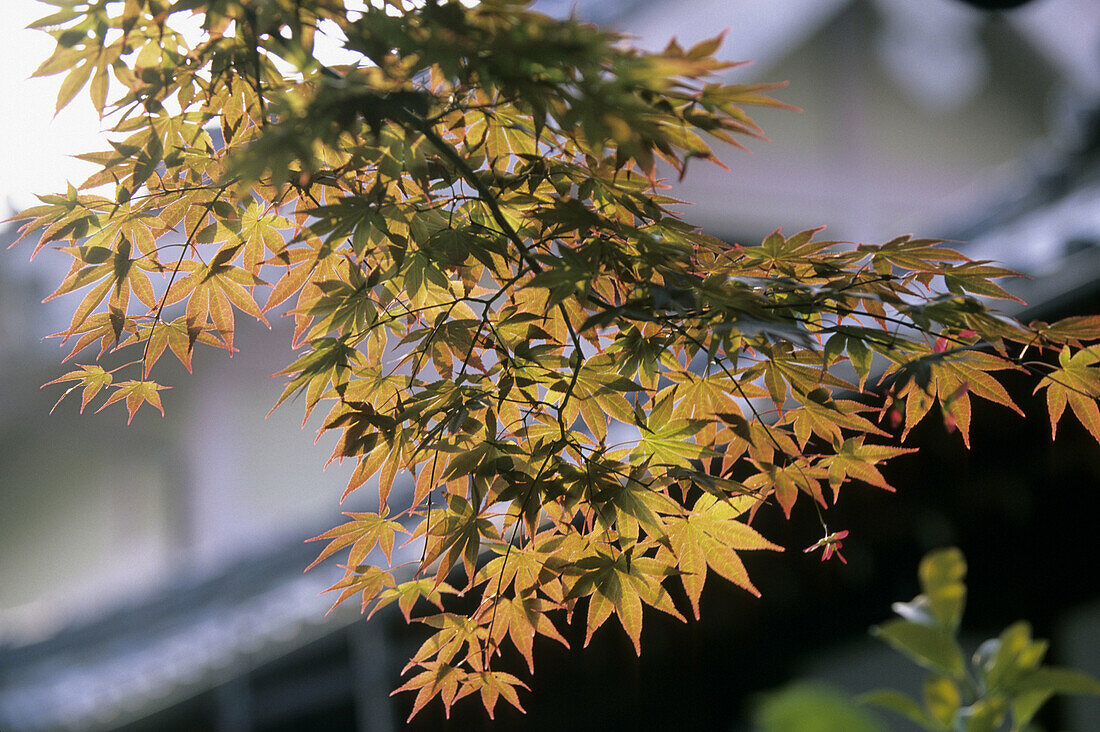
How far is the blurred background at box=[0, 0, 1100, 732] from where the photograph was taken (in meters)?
2.73

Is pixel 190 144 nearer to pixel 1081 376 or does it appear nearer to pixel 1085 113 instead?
pixel 1081 376

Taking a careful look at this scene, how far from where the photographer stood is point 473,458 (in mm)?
778

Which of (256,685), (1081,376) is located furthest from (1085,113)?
(256,685)

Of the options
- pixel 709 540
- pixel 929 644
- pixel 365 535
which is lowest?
pixel 929 644

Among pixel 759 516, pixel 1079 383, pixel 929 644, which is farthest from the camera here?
pixel 759 516

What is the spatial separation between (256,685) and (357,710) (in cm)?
41

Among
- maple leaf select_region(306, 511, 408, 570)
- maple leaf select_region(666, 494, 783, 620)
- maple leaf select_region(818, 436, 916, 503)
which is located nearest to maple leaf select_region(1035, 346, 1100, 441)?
maple leaf select_region(818, 436, 916, 503)

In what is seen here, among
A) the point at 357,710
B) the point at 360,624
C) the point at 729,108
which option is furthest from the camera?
the point at 357,710

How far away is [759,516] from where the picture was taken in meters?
2.60

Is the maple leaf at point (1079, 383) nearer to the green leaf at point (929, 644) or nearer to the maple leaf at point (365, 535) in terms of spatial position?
the green leaf at point (929, 644)

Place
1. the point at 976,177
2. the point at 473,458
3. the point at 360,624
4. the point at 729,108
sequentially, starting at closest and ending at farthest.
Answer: the point at 729,108 < the point at 473,458 < the point at 360,624 < the point at 976,177

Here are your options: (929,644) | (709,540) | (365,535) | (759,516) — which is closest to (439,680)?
(365,535)

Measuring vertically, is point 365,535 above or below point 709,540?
above

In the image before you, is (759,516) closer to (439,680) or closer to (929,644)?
(439,680)
